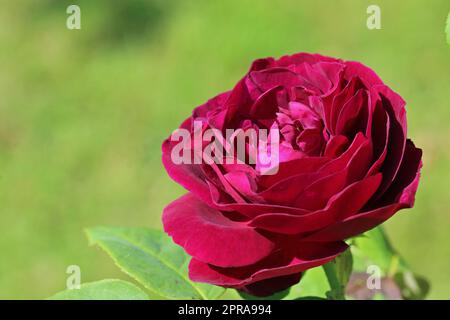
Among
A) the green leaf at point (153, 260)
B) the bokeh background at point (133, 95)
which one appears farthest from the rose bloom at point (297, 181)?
the bokeh background at point (133, 95)

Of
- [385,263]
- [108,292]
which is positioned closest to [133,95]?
[385,263]

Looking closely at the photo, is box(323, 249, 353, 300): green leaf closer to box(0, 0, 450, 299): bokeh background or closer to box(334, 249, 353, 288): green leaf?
box(334, 249, 353, 288): green leaf

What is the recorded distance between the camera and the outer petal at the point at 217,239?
605mm

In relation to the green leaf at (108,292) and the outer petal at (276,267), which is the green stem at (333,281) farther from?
the green leaf at (108,292)

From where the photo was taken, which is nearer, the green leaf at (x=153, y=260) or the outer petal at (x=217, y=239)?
the outer petal at (x=217, y=239)

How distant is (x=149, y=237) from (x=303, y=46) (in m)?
1.93

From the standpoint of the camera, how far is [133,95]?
2.73m

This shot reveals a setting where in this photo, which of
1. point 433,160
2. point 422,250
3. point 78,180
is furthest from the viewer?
point 78,180

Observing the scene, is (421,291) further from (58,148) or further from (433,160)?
(58,148)

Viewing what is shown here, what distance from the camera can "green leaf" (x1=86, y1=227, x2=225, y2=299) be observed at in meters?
0.78

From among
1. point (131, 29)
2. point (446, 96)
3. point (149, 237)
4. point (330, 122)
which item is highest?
point (131, 29)

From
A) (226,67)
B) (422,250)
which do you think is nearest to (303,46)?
(226,67)

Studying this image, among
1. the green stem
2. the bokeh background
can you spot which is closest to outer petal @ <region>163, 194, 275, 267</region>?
the green stem

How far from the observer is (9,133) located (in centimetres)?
266
